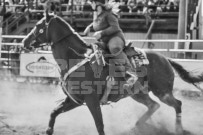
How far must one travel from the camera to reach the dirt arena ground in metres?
6.73

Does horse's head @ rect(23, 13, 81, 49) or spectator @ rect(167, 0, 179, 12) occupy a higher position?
spectator @ rect(167, 0, 179, 12)

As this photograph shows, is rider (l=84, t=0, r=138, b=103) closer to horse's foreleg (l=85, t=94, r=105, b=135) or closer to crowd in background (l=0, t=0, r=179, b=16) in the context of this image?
horse's foreleg (l=85, t=94, r=105, b=135)

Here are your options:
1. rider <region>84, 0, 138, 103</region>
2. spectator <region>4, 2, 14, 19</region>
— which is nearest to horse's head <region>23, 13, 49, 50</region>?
rider <region>84, 0, 138, 103</region>

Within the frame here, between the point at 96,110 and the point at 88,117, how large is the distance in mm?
2135

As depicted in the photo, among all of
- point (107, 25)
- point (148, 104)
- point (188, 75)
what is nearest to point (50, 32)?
point (107, 25)

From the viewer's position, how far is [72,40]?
6125mm

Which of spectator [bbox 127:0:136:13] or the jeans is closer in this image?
the jeans

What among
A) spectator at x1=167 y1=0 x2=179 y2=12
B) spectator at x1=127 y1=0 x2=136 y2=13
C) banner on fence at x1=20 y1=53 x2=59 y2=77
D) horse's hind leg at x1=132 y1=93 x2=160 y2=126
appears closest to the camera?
horse's hind leg at x1=132 y1=93 x2=160 y2=126

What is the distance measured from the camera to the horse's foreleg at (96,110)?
227 inches

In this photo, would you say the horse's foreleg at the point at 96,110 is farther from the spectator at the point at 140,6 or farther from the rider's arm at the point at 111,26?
the spectator at the point at 140,6

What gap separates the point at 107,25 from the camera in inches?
244

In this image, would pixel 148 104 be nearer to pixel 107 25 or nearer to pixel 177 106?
pixel 177 106

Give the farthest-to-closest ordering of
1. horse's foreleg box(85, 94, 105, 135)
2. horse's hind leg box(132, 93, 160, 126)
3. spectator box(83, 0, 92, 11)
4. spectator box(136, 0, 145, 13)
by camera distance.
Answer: spectator box(83, 0, 92, 11) → spectator box(136, 0, 145, 13) → horse's hind leg box(132, 93, 160, 126) → horse's foreleg box(85, 94, 105, 135)

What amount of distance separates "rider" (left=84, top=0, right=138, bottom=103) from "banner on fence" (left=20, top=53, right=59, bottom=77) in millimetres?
6002
